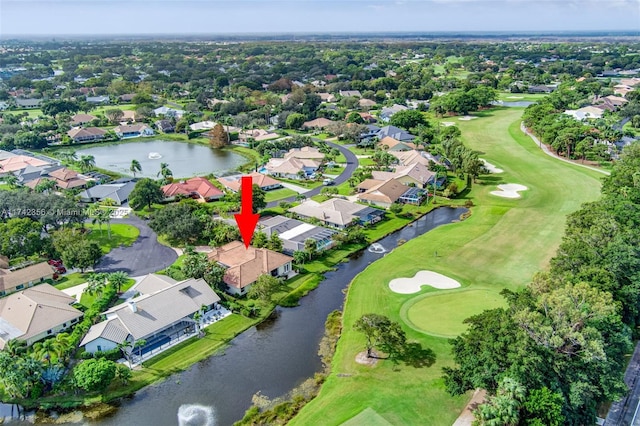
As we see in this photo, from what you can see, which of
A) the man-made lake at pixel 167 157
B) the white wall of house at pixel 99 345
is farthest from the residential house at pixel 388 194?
the white wall of house at pixel 99 345

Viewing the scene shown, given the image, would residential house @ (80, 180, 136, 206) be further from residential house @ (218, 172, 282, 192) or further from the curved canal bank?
the curved canal bank

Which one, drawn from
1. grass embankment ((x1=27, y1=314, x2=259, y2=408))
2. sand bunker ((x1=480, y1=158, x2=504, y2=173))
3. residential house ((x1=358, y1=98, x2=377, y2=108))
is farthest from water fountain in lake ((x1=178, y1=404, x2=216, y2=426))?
residential house ((x1=358, y1=98, x2=377, y2=108))

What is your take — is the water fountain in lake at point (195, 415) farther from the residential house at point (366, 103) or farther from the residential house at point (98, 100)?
the residential house at point (98, 100)

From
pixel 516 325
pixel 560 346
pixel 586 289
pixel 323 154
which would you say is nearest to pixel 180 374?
pixel 516 325

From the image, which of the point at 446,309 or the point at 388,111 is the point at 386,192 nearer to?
the point at 446,309

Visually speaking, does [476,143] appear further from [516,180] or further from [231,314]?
[231,314]
